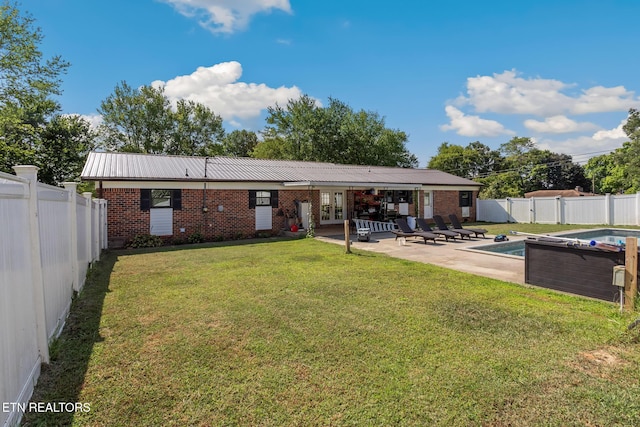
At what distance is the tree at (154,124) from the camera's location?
3334 cm

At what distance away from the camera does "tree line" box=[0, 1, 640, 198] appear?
18.4m

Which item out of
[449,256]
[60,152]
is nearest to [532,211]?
[449,256]

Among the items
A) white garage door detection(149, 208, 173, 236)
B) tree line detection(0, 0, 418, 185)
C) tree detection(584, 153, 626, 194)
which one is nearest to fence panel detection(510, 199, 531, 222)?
tree line detection(0, 0, 418, 185)

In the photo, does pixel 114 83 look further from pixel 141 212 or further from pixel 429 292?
pixel 429 292

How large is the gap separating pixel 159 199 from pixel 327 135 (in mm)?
25517

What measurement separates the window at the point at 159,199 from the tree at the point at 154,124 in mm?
24226

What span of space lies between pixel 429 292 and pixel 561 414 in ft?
11.1

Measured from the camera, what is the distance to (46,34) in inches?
734

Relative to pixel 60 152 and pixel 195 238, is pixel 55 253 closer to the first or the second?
pixel 195 238

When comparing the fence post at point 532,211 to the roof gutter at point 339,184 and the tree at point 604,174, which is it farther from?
the tree at point 604,174

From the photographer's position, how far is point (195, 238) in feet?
45.9

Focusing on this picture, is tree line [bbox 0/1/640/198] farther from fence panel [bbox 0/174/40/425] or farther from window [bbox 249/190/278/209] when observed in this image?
fence panel [bbox 0/174/40/425]

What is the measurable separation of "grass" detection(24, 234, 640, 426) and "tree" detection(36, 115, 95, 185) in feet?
79.0

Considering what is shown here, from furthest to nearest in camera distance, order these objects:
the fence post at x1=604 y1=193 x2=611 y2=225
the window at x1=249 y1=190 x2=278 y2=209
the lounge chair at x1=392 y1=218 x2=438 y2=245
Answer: the fence post at x1=604 y1=193 x2=611 y2=225, the window at x1=249 y1=190 x2=278 y2=209, the lounge chair at x1=392 y1=218 x2=438 y2=245
